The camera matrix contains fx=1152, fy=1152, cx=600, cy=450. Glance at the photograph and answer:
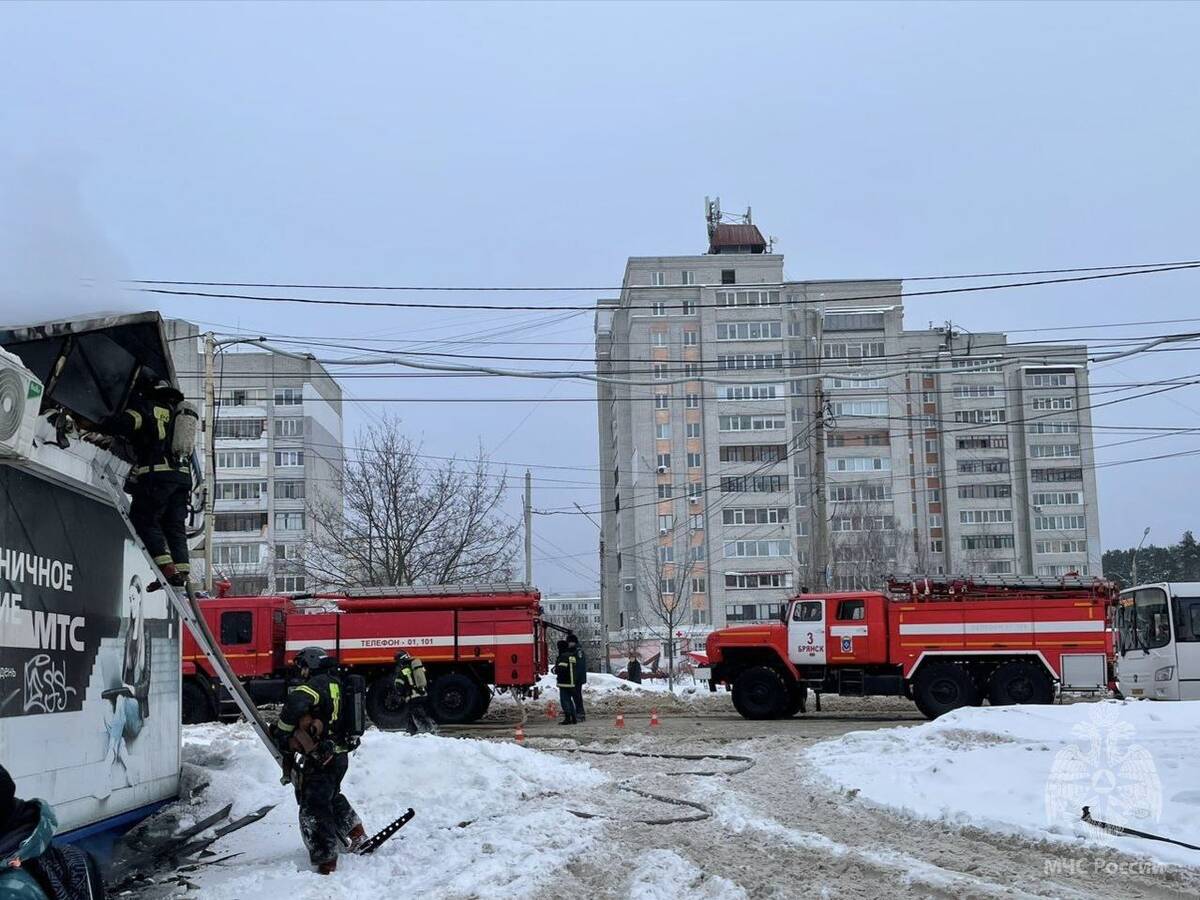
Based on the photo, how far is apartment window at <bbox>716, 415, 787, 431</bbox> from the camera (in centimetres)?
8112

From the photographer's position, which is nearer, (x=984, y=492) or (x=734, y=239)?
(x=734, y=239)

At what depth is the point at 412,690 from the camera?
16.3m

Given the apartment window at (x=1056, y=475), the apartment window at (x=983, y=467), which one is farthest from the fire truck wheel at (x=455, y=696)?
the apartment window at (x=1056, y=475)

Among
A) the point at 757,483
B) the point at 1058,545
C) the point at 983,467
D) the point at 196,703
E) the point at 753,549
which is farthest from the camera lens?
the point at 1058,545

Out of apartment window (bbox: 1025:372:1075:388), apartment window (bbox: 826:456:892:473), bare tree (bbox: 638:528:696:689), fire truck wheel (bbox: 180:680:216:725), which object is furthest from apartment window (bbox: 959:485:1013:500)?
fire truck wheel (bbox: 180:680:216:725)

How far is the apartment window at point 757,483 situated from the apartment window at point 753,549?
3645mm

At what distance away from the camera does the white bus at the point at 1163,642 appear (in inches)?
898

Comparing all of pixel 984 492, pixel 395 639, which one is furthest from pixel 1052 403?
pixel 395 639

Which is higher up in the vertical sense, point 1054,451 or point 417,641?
point 1054,451

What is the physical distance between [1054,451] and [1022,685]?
3047 inches

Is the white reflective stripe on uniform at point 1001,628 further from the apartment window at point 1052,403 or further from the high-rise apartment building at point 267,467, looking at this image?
the apartment window at point 1052,403

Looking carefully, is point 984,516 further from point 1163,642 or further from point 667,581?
point 1163,642

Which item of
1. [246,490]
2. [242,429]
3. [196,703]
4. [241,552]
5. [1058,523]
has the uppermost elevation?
[242,429]

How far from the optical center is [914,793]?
11531mm
